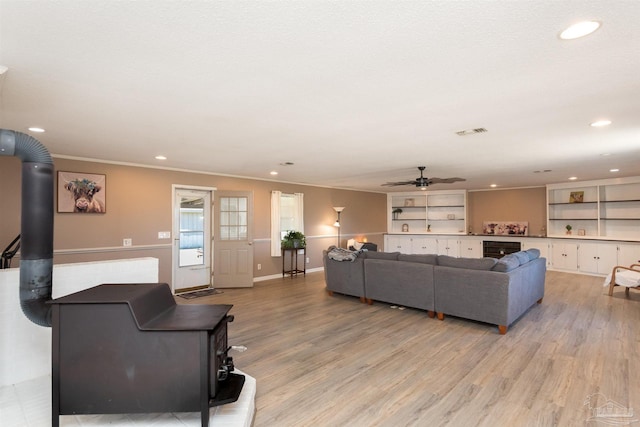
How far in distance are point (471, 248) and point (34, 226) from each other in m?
9.51

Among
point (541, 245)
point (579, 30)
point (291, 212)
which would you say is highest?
point (579, 30)

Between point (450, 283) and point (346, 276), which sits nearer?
point (450, 283)

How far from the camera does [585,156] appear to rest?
4570 mm

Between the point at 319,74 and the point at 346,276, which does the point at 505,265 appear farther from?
the point at 319,74

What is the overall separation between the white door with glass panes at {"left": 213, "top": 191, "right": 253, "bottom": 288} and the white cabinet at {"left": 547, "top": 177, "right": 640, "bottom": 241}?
7.54m

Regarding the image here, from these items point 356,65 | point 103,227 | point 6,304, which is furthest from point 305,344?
point 103,227

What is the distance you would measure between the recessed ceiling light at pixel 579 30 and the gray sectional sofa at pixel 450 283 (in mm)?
2896

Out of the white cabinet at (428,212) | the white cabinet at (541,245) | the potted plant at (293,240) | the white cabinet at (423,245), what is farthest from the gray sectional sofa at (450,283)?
the white cabinet at (428,212)

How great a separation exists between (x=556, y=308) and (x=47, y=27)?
632 cm

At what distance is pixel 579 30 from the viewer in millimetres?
1525

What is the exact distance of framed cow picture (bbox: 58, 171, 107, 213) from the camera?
15.0 feet

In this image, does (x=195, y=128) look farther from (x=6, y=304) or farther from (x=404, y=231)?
(x=404, y=231)

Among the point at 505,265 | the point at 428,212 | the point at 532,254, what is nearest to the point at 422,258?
the point at 505,265

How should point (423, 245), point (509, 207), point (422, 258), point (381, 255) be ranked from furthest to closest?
point (423, 245), point (509, 207), point (381, 255), point (422, 258)
